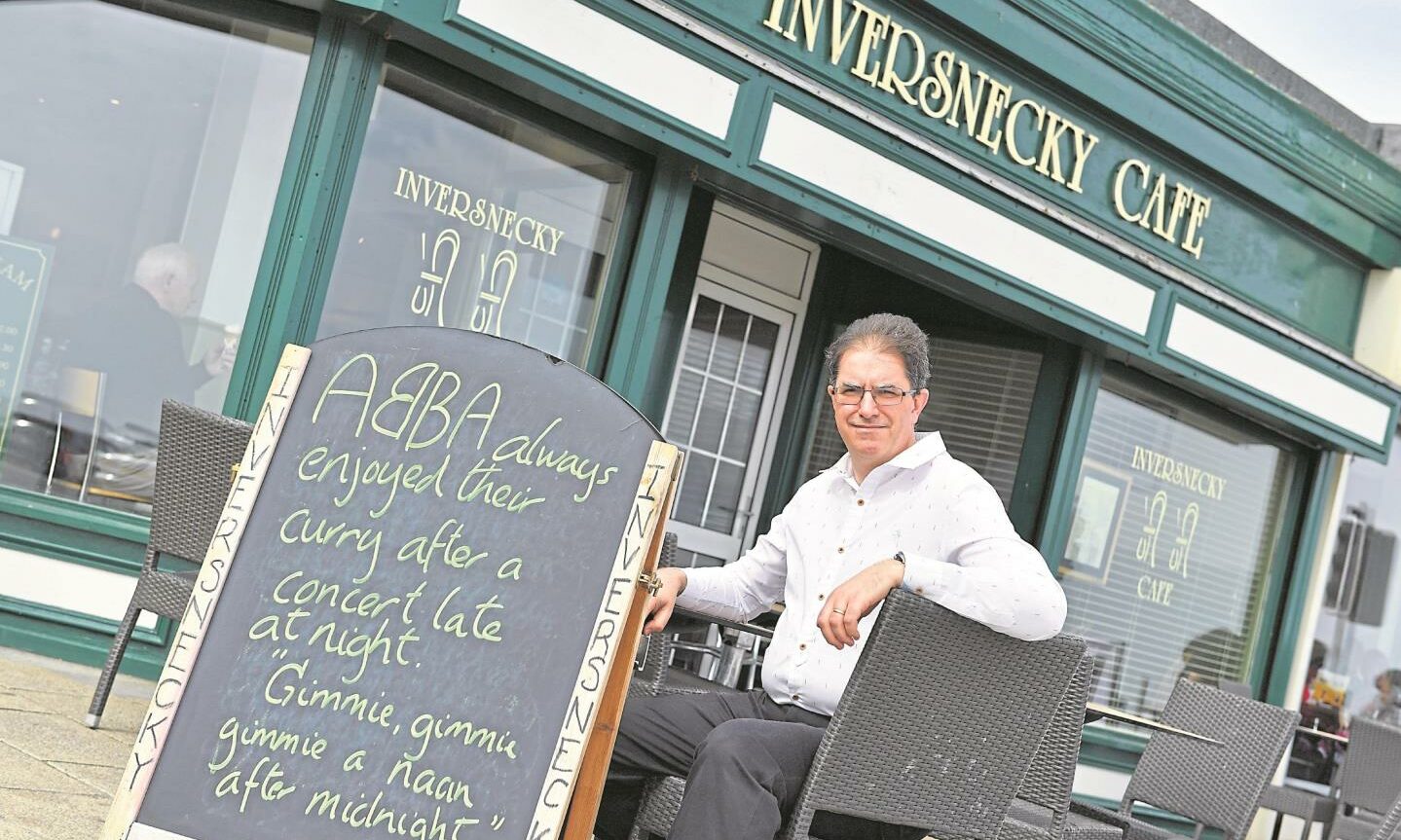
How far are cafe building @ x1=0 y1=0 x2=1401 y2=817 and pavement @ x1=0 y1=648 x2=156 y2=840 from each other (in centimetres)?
32

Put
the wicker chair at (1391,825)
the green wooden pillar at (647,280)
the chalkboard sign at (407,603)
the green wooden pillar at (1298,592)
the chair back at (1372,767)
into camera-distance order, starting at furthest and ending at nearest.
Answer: the green wooden pillar at (1298,592)
the chair back at (1372,767)
the green wooden pillar at (647,280)
the wicker chair at (1391,825)
the chalkboard sign at (407,603)

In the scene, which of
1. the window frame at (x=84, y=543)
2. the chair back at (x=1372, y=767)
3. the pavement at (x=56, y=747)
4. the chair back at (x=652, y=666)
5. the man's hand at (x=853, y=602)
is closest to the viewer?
the man's hand at (x=853, y=602)

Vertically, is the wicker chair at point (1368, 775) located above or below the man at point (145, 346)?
below

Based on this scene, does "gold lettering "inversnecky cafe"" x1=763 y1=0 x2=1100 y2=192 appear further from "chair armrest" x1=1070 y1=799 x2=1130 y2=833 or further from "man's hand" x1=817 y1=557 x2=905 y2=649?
"man's hand" x1=817 y1=557 x2=905 y2=649

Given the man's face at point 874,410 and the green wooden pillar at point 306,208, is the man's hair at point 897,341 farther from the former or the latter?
the green wooden pillar at point 306,208

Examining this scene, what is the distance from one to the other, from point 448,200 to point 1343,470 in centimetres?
685

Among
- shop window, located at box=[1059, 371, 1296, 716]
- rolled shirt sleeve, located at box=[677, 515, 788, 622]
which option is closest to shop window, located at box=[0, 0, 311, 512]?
rolled shirt sleeve, located at box=[677, 515, 788, 622]

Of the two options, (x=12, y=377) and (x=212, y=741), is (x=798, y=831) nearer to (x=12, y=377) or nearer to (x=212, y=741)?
(x=212, y=741)

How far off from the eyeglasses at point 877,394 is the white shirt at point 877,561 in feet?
0.35

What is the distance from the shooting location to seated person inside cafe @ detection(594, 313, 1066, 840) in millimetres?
2566

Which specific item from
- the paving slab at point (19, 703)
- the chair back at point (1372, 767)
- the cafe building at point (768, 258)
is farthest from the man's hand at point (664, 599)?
the chair back at point (1372, 767)

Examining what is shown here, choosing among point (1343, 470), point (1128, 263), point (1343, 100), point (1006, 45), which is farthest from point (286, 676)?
point (1343, 100)

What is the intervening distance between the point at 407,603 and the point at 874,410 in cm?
104

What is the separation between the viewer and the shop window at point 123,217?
208 inches
